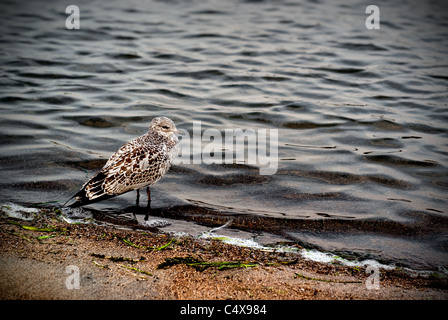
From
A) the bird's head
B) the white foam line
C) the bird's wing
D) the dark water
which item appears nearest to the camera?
the white foam line

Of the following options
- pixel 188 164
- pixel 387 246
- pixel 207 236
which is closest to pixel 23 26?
pixel 188 164

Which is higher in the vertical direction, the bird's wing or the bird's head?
the bird's head

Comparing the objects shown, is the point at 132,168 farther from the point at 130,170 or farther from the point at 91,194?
the point at 91,194

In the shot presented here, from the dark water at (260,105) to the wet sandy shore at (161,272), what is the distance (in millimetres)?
721

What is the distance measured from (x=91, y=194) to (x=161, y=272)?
5.56 feet

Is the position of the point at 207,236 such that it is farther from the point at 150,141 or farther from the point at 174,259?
the point at 150,141

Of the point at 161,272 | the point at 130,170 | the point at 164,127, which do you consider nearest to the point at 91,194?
the point at 130,170

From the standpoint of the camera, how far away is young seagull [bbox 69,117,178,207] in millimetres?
5402

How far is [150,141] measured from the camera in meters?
6.02

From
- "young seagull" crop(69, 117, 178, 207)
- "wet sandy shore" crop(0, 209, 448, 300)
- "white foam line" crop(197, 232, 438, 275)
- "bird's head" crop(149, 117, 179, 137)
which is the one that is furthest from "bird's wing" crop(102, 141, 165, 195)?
"white foam line" crop(197, 232, 438, 275)

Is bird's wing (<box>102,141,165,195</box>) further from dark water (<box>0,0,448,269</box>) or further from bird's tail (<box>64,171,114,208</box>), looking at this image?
dark water (<box>0,0,448,269</box>)

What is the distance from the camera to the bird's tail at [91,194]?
5.34 metres

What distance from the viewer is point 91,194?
5352 millimetres

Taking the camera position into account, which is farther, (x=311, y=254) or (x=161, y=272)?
(x=311, y=254)
